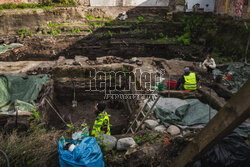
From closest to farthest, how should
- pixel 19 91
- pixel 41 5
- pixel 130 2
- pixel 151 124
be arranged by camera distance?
pixel 151 124, pixel 19 91, pixel 41 5, pixel 130 2

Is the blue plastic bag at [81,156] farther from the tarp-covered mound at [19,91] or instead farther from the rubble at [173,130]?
the tarp-covered mound at [19,91]

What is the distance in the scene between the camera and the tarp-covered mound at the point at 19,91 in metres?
5.41

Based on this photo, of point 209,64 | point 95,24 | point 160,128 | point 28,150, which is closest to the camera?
point 28,150

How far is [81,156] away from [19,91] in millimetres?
5367

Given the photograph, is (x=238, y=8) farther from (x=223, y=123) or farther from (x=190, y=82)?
(x=223, y=123)

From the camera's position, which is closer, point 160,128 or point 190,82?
point 160,128

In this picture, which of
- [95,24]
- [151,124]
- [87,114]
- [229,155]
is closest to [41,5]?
[95,24]

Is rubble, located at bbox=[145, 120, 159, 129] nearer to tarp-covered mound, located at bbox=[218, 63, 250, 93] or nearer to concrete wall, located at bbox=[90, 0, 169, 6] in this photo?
tarp-covered mound, located at bbox=[218, 63, 250, 93]

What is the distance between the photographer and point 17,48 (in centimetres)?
1213

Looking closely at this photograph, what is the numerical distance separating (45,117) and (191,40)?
12.6m

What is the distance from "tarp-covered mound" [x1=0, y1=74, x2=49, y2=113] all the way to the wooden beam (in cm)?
518

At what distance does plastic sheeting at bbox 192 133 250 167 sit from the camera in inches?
88.5

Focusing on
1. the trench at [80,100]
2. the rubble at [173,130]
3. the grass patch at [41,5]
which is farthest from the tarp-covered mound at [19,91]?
the grass patch at [41,5]

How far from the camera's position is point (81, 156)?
225 cm
